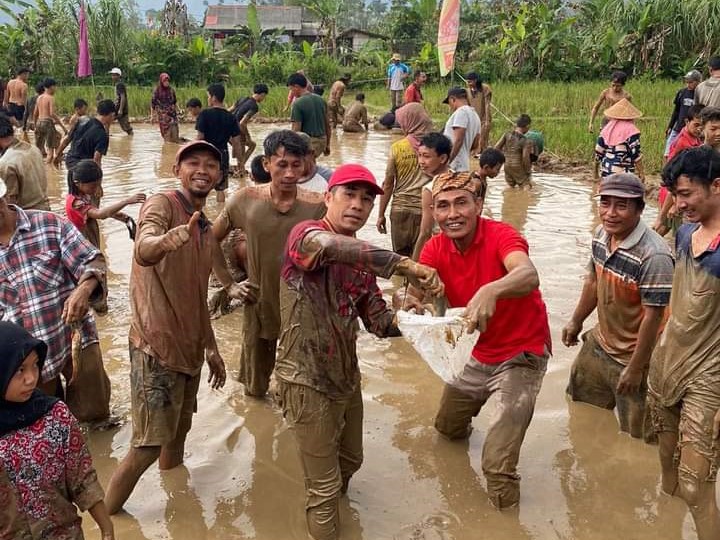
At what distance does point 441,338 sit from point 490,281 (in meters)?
0.44

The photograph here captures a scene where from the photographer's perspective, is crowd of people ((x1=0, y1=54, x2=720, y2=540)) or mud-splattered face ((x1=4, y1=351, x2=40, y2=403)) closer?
mud-splattered face ((x1=4, y1=351, x2=40, y2=403))

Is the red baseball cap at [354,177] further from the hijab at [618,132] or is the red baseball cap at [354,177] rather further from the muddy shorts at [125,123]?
the muddy shorts at [125,123]

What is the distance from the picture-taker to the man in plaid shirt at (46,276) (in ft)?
11.1

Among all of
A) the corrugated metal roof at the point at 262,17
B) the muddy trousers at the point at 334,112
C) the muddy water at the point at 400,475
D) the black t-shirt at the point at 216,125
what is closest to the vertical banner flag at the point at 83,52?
the muddy trousers at the point at 334,112

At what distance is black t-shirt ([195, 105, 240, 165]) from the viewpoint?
9.18 m

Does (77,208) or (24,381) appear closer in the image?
(24,381)

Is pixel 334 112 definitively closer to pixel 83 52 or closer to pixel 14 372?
pixel 83 52

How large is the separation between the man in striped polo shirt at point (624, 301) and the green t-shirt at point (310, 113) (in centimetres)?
634

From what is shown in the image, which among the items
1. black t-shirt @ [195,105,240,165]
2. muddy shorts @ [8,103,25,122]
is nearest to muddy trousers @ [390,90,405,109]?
muddy shorts @ [8,103,25,122]

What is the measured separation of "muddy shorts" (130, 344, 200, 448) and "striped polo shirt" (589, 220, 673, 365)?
228 centimetres

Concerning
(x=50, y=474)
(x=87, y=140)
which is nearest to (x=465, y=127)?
(x=87, y=140)

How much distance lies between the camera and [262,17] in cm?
4234

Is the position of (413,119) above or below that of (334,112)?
above

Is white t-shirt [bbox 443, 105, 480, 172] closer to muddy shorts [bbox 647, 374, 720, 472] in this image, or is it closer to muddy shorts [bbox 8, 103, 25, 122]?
muddy shorts [bbox 647, 374, 720, 472]
